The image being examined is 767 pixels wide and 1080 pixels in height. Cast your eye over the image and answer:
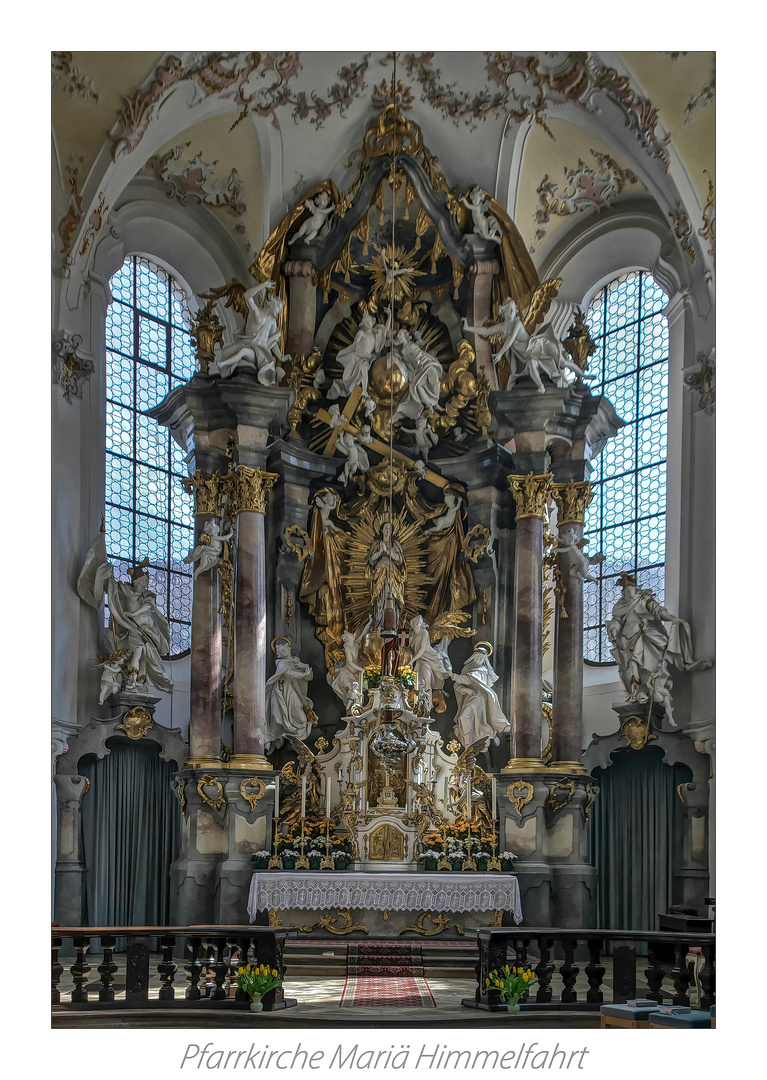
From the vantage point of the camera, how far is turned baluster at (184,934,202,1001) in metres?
10.0

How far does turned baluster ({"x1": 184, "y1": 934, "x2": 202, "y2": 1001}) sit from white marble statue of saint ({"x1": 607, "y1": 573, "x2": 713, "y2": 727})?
7.01m

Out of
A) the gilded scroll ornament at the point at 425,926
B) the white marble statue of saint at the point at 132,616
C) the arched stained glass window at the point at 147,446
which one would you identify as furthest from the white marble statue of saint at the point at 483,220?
the gilded scroll ornament at the point at 425,926

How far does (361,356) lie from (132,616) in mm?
4666

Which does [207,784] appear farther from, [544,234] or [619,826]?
[544,234]

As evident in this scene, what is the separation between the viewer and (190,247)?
714 inches

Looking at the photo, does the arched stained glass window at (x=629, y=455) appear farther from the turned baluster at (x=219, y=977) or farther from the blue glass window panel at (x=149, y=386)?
the turned baluster at (x=219, y=977)

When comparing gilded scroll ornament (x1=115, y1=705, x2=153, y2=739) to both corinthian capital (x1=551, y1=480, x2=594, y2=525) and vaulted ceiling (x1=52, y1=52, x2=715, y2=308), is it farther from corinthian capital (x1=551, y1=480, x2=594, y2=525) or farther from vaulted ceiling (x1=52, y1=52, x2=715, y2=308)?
corinthian capital (x1=551, y1=480, x2=594, y2=525)

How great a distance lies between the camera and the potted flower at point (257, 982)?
10.1 metres

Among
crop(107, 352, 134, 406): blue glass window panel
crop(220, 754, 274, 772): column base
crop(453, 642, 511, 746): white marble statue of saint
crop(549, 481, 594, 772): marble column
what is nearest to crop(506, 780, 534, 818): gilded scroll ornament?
crop(549, 481, 594, 772): marble column

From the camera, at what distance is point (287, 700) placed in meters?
16.7

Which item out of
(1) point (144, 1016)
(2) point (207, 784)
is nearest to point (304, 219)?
(2) point (207, 784)

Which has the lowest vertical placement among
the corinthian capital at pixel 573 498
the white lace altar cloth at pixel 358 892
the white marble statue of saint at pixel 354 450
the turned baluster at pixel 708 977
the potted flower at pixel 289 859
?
the white lace altar cloth at pixel 358 892

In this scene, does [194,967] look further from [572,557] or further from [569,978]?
[572,557]

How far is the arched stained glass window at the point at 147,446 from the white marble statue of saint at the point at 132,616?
101 cm
